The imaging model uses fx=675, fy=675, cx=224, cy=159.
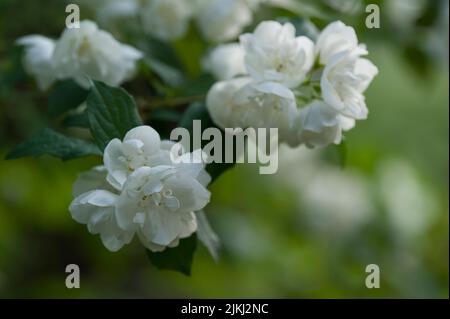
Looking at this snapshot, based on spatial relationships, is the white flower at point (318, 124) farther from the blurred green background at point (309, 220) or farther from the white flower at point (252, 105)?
the blurred green background at point (309, 220)

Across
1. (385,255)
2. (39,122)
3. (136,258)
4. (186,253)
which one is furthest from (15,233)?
(186,253)

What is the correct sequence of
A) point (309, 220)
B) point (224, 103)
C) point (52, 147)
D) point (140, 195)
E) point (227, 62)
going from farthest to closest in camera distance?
point (309, 220)
point (227, 62)
point (224, 103)
point (52, 147)
point (140, 195)

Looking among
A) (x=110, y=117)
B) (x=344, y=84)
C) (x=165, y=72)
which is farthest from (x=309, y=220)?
(x=110, y=117)

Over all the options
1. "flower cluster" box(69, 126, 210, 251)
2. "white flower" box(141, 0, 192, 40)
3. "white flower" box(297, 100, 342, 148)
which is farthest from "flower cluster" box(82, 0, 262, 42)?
"flower cluster" box(69, 126, 210, 251)

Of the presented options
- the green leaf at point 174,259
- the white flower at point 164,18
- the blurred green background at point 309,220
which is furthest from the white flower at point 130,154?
the blurred green background at point 309,220

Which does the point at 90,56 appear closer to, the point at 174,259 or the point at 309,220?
the point at 174,259

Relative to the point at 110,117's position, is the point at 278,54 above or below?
above

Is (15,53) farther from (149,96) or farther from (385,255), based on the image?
(385,255)
